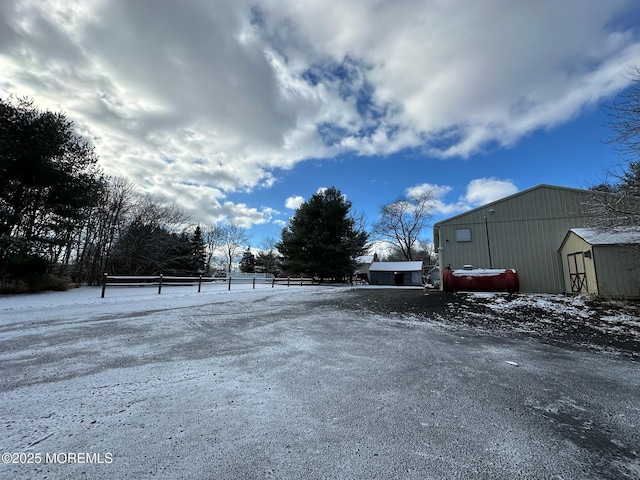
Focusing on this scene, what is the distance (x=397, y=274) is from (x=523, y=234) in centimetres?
2265

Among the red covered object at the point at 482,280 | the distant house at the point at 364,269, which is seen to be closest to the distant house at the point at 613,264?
the red covered object at the point at 482,280

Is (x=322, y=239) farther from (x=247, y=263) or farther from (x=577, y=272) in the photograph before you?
(x=247, y=263)

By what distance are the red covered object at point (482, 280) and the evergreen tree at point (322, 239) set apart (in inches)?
550

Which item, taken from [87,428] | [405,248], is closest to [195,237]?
[405,248]

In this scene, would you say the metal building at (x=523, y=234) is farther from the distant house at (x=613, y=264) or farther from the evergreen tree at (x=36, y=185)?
the evergreen tree at (x=36, y=185)

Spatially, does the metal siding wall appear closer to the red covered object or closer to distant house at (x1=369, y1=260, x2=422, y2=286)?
the red covered object

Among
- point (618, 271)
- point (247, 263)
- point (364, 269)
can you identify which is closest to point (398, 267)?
point (364, 269)

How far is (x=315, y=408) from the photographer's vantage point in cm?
262

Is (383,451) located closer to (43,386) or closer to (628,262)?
(43,386)

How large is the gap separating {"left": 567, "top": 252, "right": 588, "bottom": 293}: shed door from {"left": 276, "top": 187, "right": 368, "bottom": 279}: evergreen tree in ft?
57.5

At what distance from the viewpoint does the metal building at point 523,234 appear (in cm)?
1551

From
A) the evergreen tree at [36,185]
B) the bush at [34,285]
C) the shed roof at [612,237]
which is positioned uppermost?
the evergreen tree at [36,185]

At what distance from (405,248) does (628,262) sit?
32.3 m

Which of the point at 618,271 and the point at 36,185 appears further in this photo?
the point at 36,185
